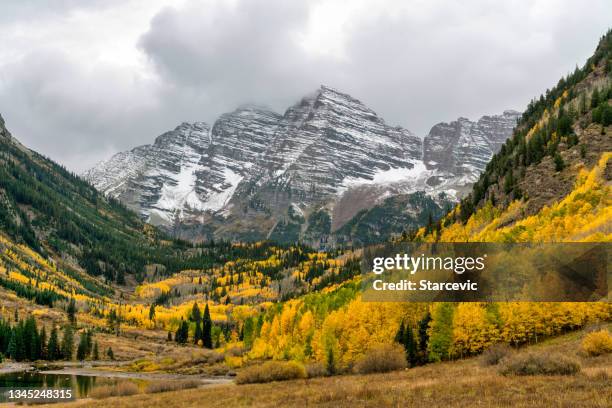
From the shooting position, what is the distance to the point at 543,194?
134 m

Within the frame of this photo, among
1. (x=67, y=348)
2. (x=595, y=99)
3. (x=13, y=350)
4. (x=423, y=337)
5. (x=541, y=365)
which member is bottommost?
(x=67, y=348)

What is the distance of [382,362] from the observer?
214 ft

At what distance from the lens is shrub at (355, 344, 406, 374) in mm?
65188

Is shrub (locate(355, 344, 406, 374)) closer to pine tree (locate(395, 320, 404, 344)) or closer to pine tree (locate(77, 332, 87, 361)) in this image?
pine tree (locate(395, 320, 404, 344))

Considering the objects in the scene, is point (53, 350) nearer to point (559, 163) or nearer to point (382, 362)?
→ point (382, 362)

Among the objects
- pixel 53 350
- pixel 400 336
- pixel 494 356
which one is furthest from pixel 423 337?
pixel 53 350

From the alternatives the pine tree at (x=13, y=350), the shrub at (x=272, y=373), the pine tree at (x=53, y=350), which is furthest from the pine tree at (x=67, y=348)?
the shrub at (x=272, y=373)

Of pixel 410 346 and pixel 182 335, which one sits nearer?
pixel 410 346

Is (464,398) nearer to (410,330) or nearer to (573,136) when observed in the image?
(410,330)

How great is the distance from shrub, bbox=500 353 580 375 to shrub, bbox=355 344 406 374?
24661 mm

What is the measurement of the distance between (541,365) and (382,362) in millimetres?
27969

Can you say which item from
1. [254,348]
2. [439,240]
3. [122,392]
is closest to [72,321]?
[254,348]

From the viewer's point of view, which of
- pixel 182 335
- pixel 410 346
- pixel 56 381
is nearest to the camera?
pixel 410 346

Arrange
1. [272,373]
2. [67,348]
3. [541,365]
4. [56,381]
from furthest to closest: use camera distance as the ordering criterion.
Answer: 1. [67,348]
2. [56,381]
3. [272,373]
4. [541,365]
